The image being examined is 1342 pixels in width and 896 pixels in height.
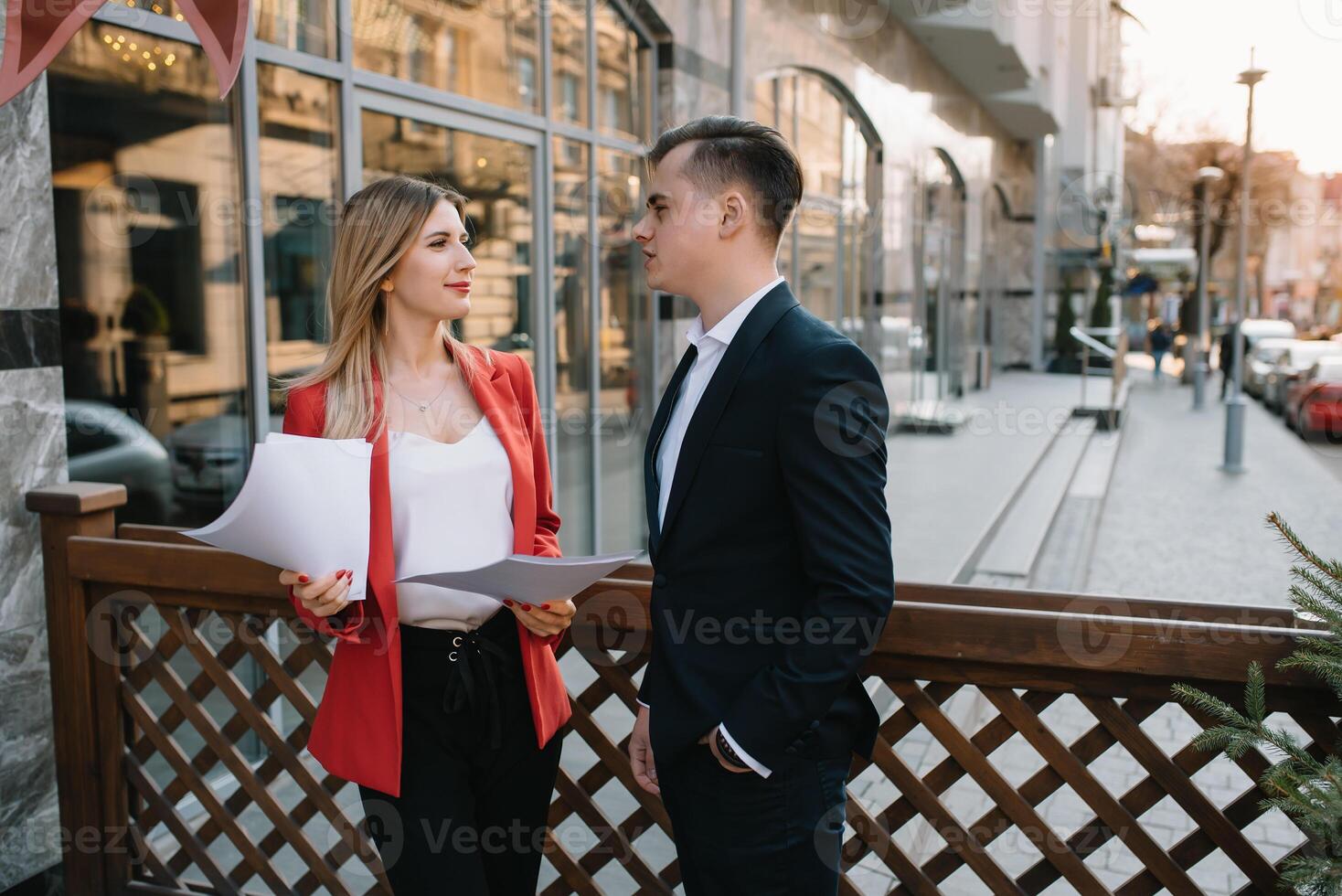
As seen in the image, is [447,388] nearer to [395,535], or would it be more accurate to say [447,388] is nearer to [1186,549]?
[395,535]

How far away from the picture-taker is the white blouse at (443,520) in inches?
89.5

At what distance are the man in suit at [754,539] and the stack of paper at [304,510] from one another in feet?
1.85

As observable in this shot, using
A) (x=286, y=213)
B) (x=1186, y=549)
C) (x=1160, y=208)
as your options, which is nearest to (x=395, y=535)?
(x=286, y=213)

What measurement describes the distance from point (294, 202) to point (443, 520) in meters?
3.01

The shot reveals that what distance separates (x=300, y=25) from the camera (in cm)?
470

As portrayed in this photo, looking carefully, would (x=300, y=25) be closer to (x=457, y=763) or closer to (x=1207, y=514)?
(x=457, y=763)

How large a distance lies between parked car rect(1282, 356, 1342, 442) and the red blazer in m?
19.1

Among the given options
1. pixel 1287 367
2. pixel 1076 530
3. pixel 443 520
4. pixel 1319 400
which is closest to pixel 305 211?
pixel 443 520

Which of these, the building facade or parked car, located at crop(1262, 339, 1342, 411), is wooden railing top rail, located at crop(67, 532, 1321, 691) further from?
parked car, located at crop(1262, 339, 1342, 411)

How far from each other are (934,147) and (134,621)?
16.5 metres

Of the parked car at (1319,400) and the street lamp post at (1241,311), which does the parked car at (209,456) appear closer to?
the street lamp post at (1241,311)

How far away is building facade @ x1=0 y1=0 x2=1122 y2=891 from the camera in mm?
3301

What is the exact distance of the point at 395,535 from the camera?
2287mm

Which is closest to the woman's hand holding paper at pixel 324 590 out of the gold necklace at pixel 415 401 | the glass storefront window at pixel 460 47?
the gold necklace at pixel 415 401
